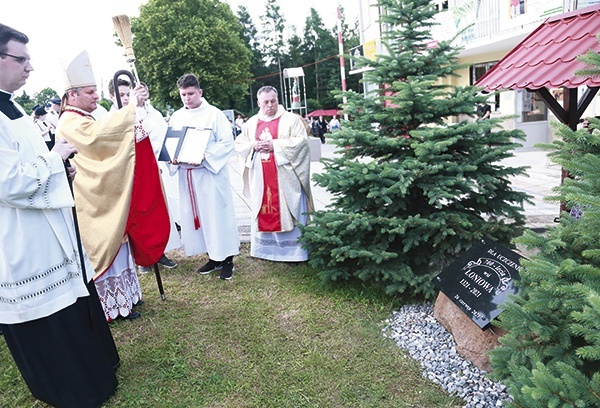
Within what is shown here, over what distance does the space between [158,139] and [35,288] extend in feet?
7.37

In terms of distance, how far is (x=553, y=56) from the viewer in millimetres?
3359

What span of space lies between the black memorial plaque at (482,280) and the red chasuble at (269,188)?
2.13m

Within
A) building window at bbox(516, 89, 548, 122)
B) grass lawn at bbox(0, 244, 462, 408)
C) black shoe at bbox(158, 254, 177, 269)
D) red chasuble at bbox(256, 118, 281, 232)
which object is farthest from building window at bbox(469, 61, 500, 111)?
grass lawn at bbox(0, 244, 462, 408)

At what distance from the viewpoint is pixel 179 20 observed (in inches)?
1257

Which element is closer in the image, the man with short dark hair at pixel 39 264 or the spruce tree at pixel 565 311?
the spruce tree at pixel 565 311

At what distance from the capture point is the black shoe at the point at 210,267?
4949mm

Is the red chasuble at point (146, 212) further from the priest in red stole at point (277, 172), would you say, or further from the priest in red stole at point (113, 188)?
the priest in red stole at point (277, 172)

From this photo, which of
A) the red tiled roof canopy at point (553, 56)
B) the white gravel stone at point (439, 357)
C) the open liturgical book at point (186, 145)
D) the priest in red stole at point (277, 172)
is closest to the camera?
the white gravel stone at point (439, 357)

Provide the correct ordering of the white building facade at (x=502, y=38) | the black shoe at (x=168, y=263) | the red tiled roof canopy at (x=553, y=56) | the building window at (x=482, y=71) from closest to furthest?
the red tiled roof canopy at (x=553, y=56) → the black shoe at (x=168, y=263) → the white building facade at (x=502, y=38) → the building window at (x=482, y=71)

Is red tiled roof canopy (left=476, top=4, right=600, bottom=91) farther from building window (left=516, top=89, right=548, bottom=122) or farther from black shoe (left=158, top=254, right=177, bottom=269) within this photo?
building window (left=516, top=89, right=548, bottom=122)

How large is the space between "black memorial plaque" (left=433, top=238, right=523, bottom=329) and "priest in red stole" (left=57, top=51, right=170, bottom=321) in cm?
238

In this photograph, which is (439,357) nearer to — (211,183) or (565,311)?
(565,311)

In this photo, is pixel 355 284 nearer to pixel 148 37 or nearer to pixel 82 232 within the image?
pixel 82 232

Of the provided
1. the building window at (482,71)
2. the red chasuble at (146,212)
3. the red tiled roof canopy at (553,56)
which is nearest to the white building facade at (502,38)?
the building window at (482,71)
